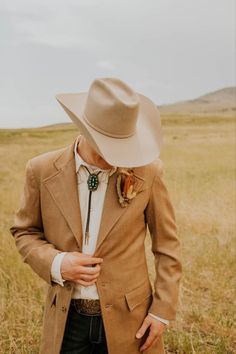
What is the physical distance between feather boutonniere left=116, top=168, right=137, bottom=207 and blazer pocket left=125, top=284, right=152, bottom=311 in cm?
45

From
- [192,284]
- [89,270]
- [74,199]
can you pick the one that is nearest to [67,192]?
[74,199]

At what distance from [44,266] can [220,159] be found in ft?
54.2

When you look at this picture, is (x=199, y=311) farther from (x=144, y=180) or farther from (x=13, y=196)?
(x=13, y=196)

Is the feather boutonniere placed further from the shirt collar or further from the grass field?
the grass field

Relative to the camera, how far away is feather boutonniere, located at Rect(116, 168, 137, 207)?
6.93 feet

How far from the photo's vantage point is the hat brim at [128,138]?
1.94m

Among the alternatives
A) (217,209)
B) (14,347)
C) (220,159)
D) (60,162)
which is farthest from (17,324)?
(220,159)

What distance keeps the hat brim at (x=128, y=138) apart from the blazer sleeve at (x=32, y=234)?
377mm

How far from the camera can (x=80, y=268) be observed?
2041 mm

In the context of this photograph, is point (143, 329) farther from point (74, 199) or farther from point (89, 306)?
point (74, 199)

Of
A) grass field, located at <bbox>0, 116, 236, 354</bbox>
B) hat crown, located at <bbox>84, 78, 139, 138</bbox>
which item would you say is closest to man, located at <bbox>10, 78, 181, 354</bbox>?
hat crown, located at <bbox>84, 78, 139, 138</bbox>

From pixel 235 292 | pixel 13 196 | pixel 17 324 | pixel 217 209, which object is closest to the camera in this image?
pixel 17 324

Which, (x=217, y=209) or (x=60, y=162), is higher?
(x=60, y=162)

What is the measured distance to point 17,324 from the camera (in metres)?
3.75
